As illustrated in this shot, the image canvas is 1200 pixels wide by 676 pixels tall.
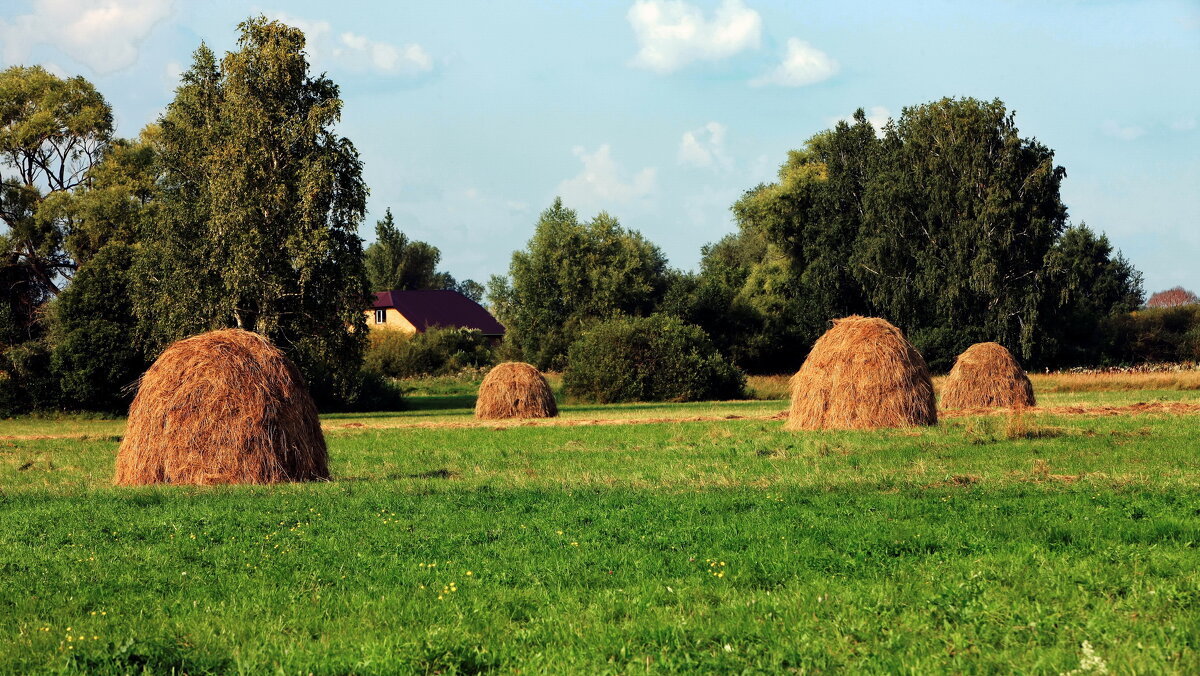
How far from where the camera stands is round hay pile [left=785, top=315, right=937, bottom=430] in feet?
79.7

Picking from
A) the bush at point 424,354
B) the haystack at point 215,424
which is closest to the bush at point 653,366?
the bush at point 424,354

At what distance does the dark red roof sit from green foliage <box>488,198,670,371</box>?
17448 millimetres

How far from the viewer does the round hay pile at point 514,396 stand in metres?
36.5

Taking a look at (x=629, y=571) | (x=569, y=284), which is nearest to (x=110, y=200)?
(x=569, y=284)

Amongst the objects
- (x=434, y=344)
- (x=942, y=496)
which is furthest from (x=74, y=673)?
(x=434, y=344)

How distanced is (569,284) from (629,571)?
6788 centimetres

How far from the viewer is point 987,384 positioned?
106ft

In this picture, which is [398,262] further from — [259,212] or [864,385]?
[864,385]

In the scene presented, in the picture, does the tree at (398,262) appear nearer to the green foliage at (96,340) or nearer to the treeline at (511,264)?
the treeline at (511,264)

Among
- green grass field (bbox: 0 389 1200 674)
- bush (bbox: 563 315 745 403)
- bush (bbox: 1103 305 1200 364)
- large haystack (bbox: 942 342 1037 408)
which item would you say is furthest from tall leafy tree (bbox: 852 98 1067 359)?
green grass field (bbox: 0 389 1200 674)

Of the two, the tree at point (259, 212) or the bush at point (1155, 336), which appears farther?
the bush at point (1155, 336)

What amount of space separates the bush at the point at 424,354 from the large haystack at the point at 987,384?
43.7m

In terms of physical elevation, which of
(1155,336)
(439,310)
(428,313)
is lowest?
(1155,336)

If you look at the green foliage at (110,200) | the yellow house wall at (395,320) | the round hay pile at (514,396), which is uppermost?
the green foliage at (110,200)
